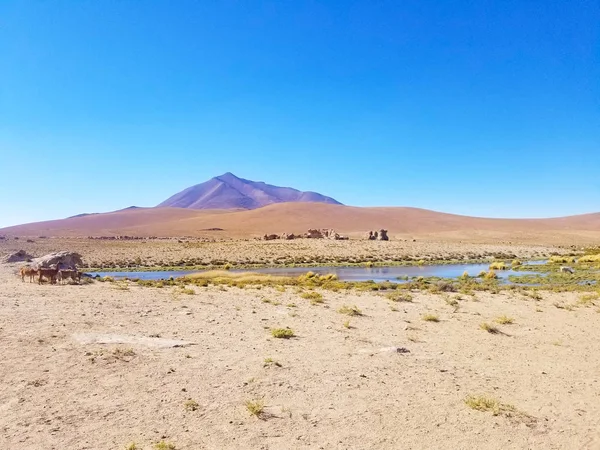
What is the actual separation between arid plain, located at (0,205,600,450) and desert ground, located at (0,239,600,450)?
3 cm

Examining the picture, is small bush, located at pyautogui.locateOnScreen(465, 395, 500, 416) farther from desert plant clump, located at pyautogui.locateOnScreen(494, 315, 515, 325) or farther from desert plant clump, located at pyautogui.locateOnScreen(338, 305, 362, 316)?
desert plant clump, located at pyautogui.locateOnScreen(338, 305, 362, 316)

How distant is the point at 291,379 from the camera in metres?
7.89

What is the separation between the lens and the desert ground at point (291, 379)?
585 cm

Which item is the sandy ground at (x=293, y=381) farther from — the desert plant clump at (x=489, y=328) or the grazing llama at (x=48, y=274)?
the grazing llama at (x=48, y=274)

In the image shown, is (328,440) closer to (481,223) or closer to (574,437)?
(574,437)

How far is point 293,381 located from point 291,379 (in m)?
0.10

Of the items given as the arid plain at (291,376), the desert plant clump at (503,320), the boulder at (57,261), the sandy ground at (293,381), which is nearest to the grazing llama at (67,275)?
the boulder at (57,261)

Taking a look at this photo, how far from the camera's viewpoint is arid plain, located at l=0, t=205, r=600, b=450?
19.3 ft

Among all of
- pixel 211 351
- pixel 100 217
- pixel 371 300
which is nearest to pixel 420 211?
pixel 100 217

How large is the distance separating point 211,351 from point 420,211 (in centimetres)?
15290

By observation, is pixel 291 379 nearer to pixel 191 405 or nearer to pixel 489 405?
pixel 191 405

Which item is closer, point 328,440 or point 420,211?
point 328,440

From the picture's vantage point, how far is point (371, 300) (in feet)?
58.9

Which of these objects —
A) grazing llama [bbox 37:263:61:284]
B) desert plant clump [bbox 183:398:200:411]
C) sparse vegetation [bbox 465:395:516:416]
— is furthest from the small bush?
grazing llama [bbox 37:263:61:284]
